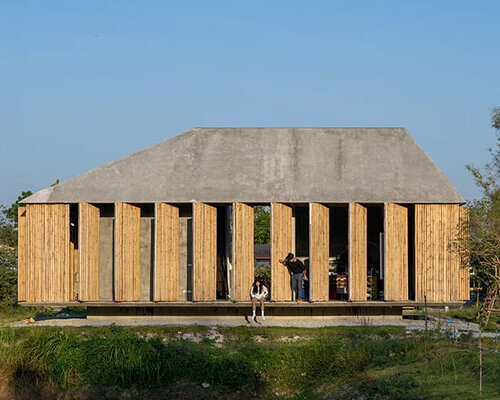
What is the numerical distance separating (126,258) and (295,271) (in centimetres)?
480

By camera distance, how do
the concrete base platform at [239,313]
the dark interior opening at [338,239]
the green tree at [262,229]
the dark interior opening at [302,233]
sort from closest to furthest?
1. the concrete base platform at [239,313]
2. the dark interior opening at [302,233]
3. the dark interior opening at [338,239]
4. the green tree at [262,229]

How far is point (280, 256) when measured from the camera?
24.1 meters

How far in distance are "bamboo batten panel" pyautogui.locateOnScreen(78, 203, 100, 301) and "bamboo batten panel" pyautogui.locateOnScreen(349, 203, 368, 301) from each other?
728 centimetres

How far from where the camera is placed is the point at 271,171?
81.4 ft

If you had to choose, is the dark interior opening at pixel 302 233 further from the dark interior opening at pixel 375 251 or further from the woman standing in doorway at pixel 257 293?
the woman standing in doorway at pixel 257 293

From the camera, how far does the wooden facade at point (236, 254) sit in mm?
24000

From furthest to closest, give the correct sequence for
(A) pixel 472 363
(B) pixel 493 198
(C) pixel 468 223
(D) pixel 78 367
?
(B) pixel 493 198 → (C) pixel 468 223 → (D) pixel 78 367 → (A) pixel 472 363

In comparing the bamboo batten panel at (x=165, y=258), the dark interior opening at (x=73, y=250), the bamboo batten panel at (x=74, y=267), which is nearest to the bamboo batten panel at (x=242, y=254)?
the bamboo batten panel at (x=165, y=258)

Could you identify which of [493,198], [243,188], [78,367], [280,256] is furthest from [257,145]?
[78,367]

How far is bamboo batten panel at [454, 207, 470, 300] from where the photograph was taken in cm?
2391

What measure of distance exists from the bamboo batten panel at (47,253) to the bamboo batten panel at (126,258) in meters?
1.41

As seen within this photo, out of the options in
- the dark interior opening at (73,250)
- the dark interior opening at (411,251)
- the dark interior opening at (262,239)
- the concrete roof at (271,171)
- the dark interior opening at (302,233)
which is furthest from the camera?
the dark interior opening at (262,239)

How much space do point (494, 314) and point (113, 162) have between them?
39.5ft

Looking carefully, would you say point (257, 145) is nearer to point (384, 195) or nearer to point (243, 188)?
point (243, 188)
